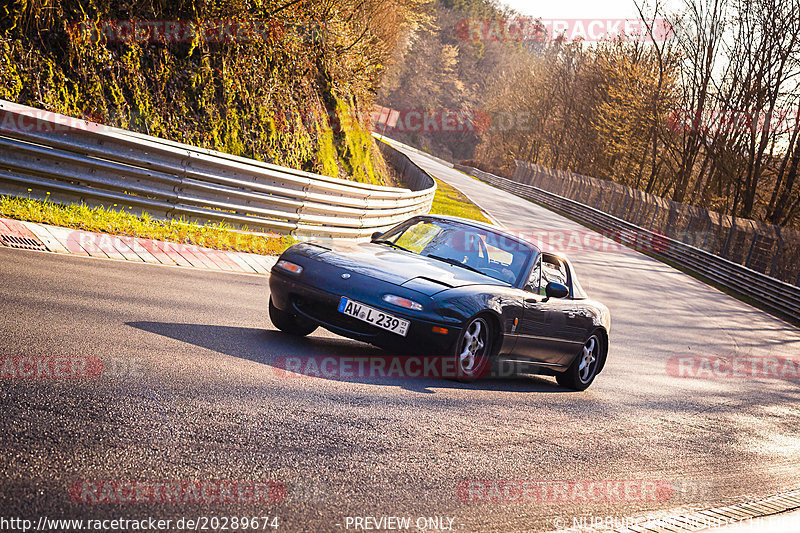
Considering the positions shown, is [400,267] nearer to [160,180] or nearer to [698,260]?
[160,180]

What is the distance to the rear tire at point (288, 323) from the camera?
726cm

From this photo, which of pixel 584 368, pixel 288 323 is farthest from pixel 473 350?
pixel 584 368

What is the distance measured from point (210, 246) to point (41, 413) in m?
8.19

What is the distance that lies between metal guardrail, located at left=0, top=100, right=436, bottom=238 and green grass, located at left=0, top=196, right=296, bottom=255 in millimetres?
125

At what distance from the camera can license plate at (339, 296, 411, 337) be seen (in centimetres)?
633

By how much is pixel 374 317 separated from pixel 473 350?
1041 mm

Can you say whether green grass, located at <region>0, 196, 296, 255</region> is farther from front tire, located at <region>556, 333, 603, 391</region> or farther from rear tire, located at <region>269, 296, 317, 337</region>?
front tire, located at <region>556, 333, 603, 391</region>

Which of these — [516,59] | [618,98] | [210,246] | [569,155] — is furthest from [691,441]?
[516,59]

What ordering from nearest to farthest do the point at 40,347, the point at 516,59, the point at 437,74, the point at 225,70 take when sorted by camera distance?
1. the point at 40,347
2. the point at 225,70
3. the point at 437,74
4. the point at 516,59

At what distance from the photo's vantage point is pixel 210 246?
12.0 meters

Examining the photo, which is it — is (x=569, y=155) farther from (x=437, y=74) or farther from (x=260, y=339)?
(x=260, y=339)

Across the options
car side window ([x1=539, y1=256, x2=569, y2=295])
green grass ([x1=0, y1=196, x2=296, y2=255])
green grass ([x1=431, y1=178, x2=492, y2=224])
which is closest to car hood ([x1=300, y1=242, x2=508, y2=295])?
car side window ([x1=539, y1=256, x2=569, y2=295])

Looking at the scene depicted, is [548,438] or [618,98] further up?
[618,98]

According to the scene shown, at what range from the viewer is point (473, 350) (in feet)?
22.6
